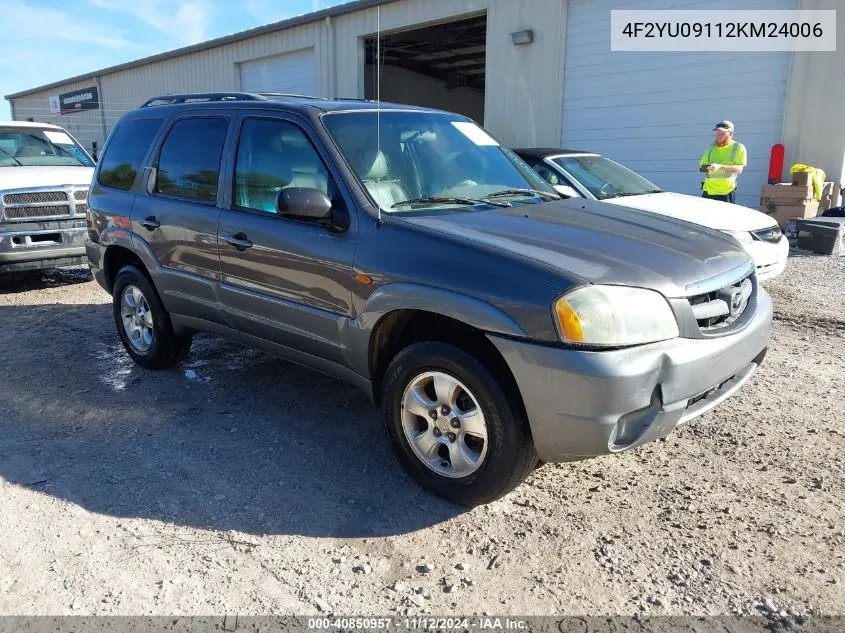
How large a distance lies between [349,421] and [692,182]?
9.99m

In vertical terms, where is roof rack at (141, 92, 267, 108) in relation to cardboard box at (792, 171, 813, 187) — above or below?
above

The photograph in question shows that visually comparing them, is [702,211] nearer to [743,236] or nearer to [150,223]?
[743,236]

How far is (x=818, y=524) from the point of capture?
288cm

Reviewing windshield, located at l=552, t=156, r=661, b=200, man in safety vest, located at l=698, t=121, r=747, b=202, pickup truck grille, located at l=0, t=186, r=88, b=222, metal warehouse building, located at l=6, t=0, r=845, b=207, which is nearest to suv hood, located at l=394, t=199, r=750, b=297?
windshield, located at l=552, t=156, r=661, b=200

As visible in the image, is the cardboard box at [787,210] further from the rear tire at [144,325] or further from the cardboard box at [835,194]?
the rear tire at [144,325]

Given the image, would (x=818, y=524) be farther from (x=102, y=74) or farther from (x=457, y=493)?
(x=102, y=74)

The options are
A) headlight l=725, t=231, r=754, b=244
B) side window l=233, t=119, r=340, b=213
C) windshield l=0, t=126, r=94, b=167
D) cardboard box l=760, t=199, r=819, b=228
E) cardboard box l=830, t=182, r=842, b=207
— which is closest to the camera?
side window l=233, t=119, r=340, b=213

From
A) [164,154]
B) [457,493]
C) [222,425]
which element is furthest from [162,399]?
[457,493]

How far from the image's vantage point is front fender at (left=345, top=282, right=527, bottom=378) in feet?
8.84

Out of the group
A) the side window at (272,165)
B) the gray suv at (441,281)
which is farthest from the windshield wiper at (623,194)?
the side window at (272,165)

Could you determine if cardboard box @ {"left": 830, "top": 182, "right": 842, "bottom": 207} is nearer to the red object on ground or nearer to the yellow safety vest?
the red object on ground

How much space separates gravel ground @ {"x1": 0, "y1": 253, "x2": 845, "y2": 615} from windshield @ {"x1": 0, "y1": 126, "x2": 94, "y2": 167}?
5309mm

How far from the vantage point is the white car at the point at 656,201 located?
661 cm

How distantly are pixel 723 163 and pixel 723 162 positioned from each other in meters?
0.02
